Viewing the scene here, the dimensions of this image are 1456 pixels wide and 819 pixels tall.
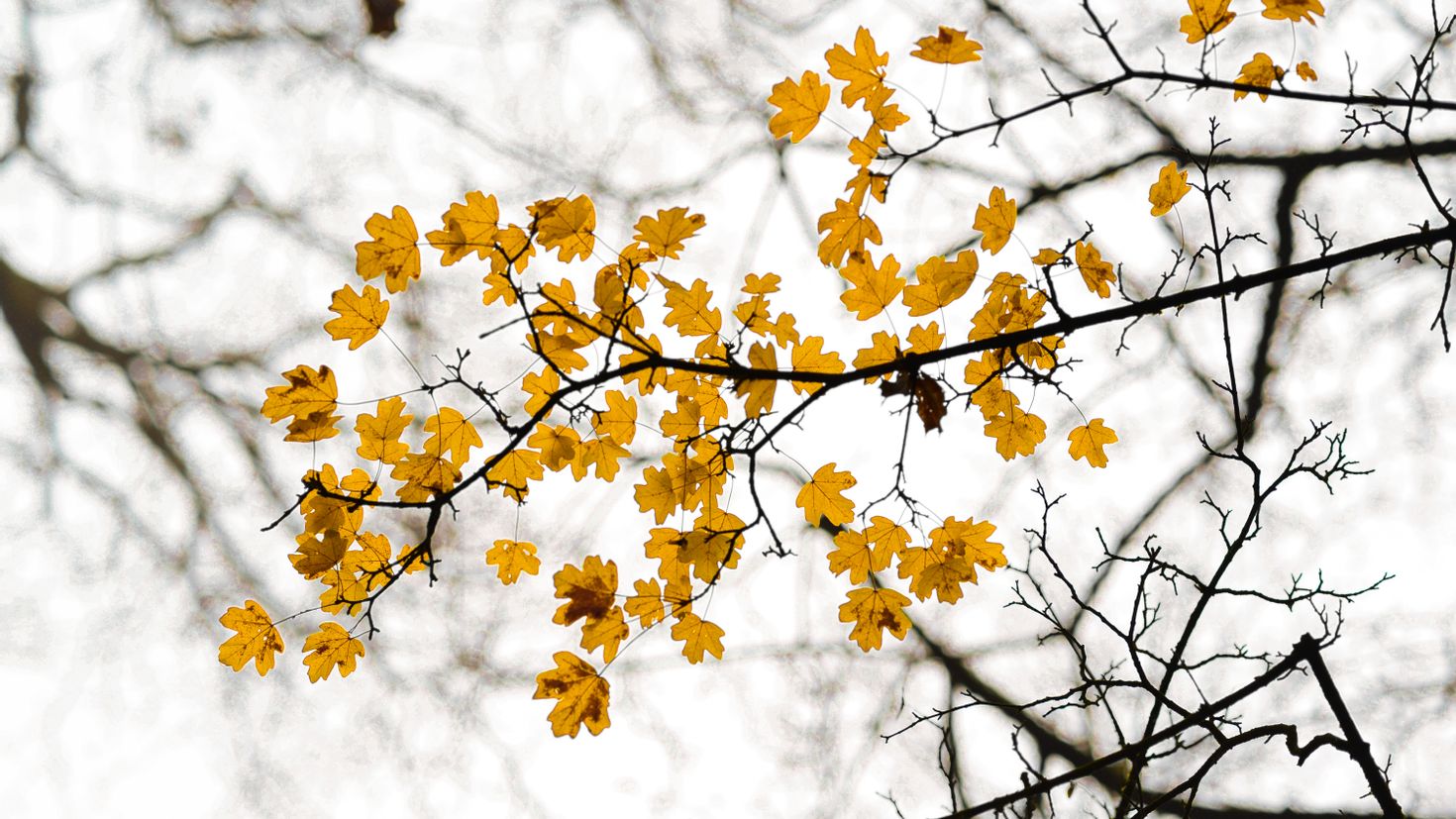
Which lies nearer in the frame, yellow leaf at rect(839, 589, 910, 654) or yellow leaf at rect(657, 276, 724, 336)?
yellow leaf at rect(657, 276, 724, 336)

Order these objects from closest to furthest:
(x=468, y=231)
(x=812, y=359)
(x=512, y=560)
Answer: (x=468, y=231)
(x=812, y=359)
(x=512, y=560)

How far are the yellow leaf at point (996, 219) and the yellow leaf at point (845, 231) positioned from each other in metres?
0.15

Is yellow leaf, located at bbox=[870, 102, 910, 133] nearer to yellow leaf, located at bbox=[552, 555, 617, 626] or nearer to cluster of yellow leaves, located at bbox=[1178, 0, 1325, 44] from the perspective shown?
cluster of yellow leaves, located at bbox=[1178, 0, 1325, 44]

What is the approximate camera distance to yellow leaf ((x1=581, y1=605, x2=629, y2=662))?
1223mm

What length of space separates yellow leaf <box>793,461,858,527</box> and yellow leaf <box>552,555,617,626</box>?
0.31 m

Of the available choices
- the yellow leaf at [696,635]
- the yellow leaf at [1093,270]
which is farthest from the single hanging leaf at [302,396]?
the yellow leaf at [1093,270]

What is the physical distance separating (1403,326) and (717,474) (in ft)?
8.72

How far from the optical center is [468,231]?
1152 mm

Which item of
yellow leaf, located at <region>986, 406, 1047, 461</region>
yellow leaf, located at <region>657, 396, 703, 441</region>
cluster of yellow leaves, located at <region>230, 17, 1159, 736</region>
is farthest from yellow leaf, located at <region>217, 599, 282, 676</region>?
yellow leaf, located at <region>986, 406, 1047, 461</region>

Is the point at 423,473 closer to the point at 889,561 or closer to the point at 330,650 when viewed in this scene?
the point at 330,650

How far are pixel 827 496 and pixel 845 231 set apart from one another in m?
0.40

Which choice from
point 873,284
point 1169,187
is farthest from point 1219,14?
point 873,284

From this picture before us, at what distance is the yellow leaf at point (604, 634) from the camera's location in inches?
48.1

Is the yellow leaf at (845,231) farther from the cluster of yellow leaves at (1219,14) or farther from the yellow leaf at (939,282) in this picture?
the cluster of yellow leaves at (1219,14)
